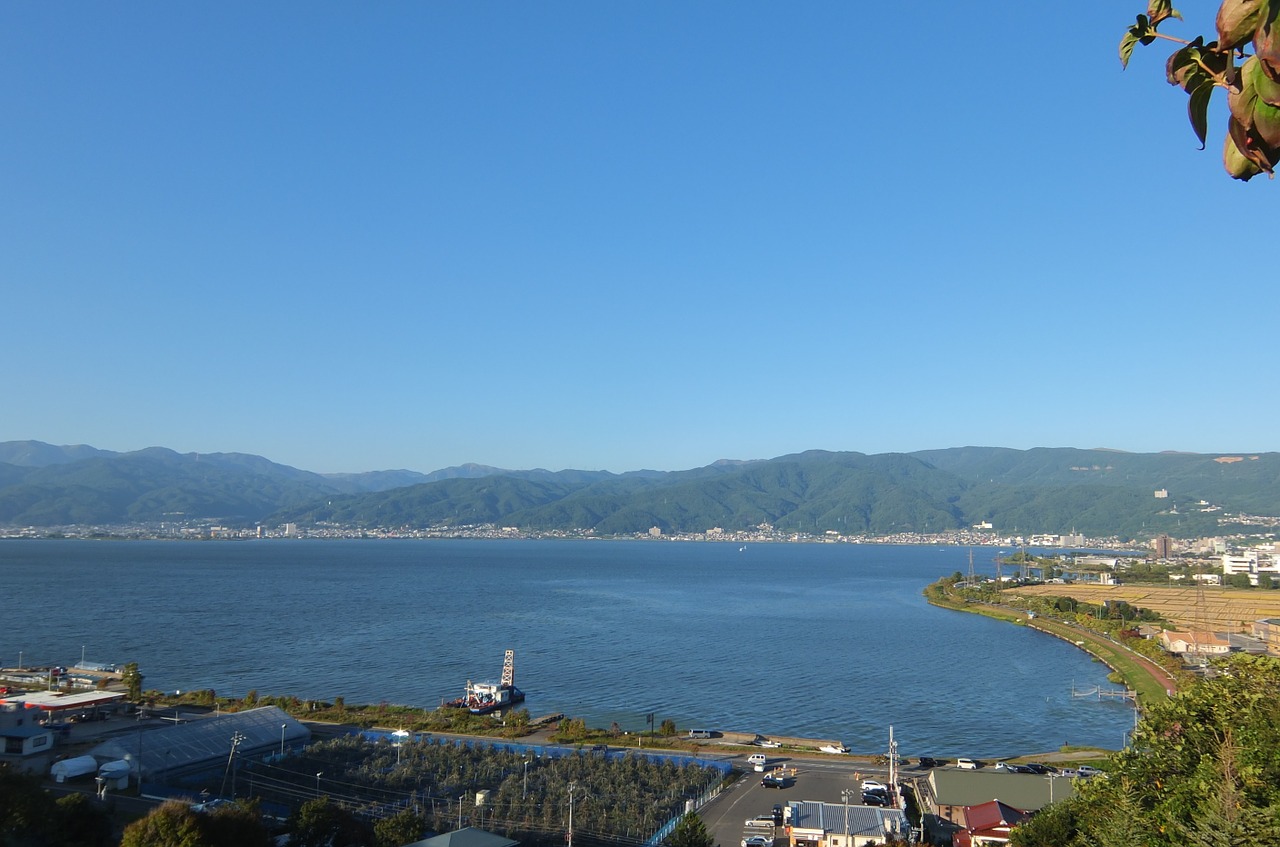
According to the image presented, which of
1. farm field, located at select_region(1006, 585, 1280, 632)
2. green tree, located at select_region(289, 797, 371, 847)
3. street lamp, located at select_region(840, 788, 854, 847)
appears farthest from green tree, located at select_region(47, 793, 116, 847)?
farm field, located at select_region(1006, 585, 1280, 632)

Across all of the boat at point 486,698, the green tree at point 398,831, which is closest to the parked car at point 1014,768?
the green tree at point 398,831

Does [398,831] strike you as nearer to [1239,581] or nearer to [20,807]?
[20,807]

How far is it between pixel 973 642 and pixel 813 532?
118975mm

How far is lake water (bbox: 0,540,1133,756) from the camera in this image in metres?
19.4

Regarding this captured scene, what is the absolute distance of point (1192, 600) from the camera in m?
37.5

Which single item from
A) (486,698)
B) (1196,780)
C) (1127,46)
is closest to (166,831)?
(1196,780)

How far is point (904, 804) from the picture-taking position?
12125 millimetres

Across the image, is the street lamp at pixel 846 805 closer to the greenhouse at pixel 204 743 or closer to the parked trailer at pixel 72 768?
the greenhouse at pixel 204 743

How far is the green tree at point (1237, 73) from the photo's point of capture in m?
0.65

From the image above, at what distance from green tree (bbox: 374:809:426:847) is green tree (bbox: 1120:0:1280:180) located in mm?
10251

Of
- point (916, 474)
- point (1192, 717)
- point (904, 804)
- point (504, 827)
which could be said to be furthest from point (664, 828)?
point (916, 474)

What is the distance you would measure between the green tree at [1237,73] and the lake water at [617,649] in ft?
57.5

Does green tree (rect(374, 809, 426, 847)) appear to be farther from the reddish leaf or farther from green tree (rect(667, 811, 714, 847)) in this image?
the reddish leaf

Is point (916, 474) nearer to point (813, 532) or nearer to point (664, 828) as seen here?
point (813, 532)
